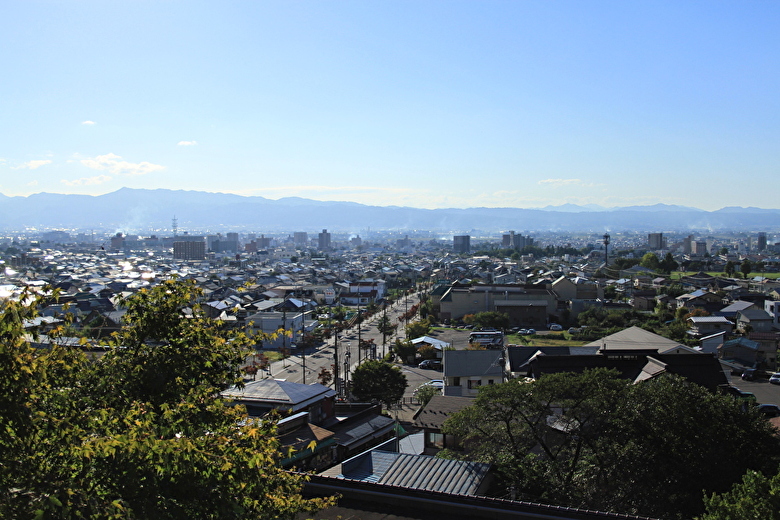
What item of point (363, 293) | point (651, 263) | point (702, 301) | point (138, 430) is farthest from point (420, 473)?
point (651, 263)

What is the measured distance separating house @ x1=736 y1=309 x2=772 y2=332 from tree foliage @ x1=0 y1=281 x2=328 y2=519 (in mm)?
18688

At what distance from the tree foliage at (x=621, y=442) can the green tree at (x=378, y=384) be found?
4.67 meters

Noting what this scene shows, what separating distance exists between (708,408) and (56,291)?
474cm

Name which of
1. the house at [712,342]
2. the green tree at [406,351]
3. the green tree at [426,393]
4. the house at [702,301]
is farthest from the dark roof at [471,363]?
the house at [702,301]

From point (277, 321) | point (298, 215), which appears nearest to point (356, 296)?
point (277, 321)

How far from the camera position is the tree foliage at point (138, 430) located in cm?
172

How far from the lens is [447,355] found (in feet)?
36.7

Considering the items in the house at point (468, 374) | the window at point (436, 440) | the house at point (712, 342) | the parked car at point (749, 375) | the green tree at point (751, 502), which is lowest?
the parked car at point (749, 375)

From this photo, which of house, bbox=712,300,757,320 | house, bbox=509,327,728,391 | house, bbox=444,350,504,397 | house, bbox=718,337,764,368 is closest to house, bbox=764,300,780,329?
house, bbox=712,300,757,320

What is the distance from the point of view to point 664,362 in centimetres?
892

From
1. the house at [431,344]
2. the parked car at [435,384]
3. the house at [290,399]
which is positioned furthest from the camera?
the house at [431,344]

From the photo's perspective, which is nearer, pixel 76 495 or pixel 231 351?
pixel 76 495

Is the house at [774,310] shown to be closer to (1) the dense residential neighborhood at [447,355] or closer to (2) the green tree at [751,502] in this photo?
(1) the dense residential neighborhood at [447,355]

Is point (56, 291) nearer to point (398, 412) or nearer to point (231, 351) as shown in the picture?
point (231, 351)
